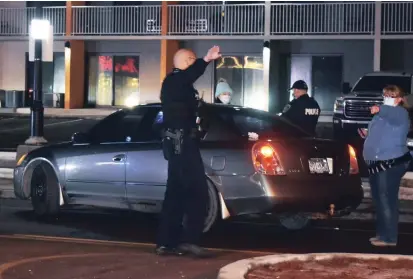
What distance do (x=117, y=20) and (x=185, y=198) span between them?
26.2 metres

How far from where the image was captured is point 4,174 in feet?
48.5

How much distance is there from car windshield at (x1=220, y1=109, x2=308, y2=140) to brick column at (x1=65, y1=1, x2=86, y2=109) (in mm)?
24510

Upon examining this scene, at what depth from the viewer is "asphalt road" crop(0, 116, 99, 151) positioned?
2398 cm

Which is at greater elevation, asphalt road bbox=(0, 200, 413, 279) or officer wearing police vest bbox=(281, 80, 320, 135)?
officer wearing police vest bbox=(281, 80, 320, 135)

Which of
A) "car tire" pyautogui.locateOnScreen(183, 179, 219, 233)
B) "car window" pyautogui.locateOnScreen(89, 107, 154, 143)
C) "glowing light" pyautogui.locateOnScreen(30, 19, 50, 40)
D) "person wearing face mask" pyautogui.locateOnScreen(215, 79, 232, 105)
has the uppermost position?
"glowing light" pyautogui.locateOnScreen(30, 19, 50, 40)

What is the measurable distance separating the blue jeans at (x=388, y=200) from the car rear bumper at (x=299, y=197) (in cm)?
45

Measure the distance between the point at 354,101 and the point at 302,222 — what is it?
488 inches

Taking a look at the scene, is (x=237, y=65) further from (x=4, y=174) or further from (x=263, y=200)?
(x=263, y=200)

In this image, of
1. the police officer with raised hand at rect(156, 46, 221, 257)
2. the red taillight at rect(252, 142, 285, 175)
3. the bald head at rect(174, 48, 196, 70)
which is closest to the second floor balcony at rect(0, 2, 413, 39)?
the red taillight at rect(252, 142, 285, 175)

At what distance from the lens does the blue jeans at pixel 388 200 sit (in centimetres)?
871

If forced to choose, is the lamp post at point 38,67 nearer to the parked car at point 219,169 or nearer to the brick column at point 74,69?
the parked car at point 219,169

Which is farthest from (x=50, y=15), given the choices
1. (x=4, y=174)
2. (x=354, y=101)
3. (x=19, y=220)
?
(x=19, y=220)

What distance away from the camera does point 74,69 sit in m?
33.8

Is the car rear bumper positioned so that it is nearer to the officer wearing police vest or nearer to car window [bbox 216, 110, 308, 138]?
car window [bbox 216, 110, 308, 138]
